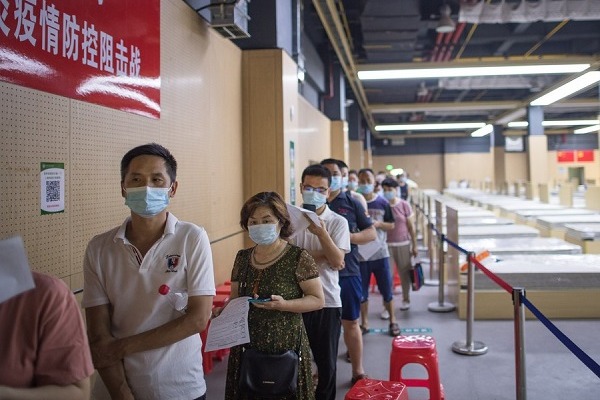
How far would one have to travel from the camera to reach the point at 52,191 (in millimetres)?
2559

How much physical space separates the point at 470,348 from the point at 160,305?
3.57 metres

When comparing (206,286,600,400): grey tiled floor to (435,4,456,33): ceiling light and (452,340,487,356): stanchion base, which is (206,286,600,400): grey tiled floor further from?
(435,4,456,33): ceiling light

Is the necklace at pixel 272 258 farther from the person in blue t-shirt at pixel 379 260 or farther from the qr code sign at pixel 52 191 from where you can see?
the person in blue t-shirt at pixel 379 260

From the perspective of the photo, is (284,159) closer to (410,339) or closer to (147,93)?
(147,93)

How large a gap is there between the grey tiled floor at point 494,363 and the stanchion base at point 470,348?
0.16 feet

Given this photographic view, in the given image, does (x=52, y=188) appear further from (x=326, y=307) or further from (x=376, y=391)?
(x=376, y=391)

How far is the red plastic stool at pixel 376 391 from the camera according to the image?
2588 millimetres

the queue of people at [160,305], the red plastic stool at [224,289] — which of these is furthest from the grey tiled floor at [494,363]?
the queue of people at [160,305]

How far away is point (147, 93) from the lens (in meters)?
3.54

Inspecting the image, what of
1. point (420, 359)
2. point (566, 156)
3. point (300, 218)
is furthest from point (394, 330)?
point (566, 156)

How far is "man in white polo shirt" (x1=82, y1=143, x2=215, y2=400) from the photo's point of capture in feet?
5.90

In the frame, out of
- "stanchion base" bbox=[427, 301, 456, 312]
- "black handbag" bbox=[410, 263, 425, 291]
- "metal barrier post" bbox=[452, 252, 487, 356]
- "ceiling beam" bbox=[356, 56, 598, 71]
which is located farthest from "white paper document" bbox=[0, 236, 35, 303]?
"ceiling beam" bbox=[356, 56, 598, 71]

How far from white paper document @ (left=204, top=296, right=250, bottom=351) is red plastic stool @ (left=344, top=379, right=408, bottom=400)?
2.39 feet

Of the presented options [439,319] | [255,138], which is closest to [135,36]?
[255,138]
